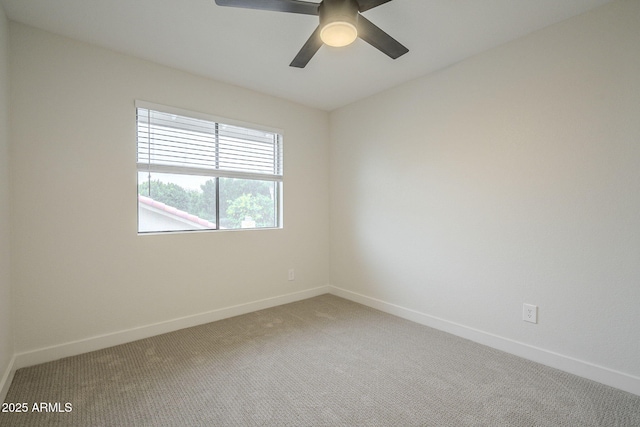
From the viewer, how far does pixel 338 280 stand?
3709mm

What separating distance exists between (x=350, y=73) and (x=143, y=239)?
7.80 ft

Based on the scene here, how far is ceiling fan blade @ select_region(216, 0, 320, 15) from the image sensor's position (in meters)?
1.42

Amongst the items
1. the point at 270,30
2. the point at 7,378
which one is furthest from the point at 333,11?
the point at 7,378

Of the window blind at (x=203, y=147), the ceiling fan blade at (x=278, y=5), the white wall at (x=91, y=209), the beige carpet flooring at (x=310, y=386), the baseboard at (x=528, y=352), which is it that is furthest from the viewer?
the window blind at (x=203, y=147)

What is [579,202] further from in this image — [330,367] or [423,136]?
[330,367]

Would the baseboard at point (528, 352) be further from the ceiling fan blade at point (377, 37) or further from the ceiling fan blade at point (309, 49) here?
the ceiling fan blade at point (309, 49)

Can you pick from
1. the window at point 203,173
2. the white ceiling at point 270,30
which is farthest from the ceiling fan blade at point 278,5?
the window at point 203,173

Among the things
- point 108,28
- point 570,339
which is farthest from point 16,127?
point 570,339

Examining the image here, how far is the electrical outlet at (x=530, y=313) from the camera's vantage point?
211 cm

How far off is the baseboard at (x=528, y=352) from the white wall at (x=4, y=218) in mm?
2969

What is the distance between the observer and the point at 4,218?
1.81 meters

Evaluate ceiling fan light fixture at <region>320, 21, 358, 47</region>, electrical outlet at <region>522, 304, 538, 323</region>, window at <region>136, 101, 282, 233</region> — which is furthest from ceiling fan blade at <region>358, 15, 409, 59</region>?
electrical outlet at <region>522, 304, 538, 323</region>

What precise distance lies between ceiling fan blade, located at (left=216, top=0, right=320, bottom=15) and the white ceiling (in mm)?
455

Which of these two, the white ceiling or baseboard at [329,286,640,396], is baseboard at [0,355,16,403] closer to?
the white ceiling
